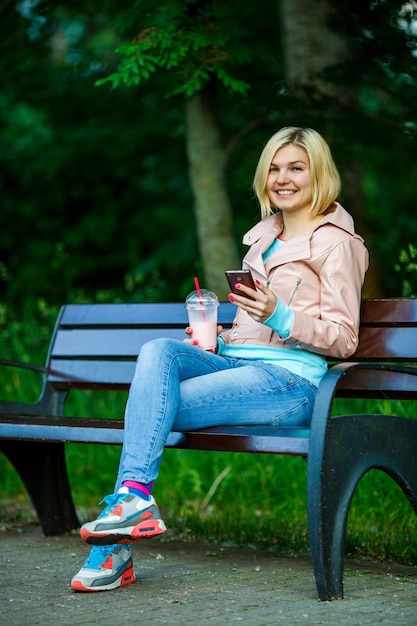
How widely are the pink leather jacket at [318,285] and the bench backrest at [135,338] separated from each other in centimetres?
28

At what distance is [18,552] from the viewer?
165 inches

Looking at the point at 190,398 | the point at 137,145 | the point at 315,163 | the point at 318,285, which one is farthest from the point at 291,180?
the point at 137,145

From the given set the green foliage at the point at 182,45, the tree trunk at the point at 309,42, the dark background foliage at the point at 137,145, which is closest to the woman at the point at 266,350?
the green foliage at the point at 182,45

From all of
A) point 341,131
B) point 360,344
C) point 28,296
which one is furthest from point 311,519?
point 28,296

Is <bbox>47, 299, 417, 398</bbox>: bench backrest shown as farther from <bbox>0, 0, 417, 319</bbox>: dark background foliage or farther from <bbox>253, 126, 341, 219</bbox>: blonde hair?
<bbox>0, 0, 417, 319</bbox>: dark background foliage

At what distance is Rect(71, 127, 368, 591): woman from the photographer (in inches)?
130

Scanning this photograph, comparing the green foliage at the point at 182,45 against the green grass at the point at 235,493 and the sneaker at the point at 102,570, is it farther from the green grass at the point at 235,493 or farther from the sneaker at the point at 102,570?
the sneaker at the point at 102,570

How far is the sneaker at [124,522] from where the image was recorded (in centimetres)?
318

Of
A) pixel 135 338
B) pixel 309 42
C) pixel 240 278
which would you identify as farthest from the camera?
pixel 309 42

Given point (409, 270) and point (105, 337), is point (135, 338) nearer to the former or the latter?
point (105, 337)

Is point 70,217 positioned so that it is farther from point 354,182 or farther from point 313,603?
point 313,603

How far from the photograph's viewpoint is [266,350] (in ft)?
12.1

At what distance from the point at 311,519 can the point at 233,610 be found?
368 mm

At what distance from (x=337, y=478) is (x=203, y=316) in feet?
2.80
